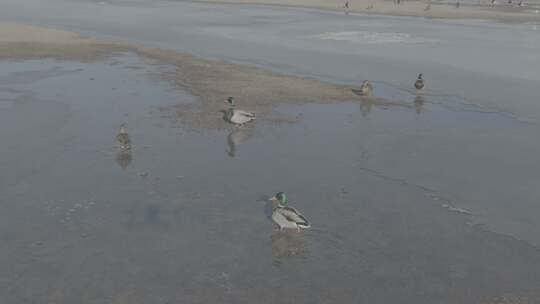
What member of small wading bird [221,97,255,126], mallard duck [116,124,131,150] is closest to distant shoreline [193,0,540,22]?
small wading bird [221,97,255,126]

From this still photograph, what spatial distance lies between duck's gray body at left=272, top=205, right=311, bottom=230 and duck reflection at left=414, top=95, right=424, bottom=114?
10.3 meters

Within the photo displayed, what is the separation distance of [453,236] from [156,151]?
809cm

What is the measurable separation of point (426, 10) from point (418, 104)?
47177 millimetres

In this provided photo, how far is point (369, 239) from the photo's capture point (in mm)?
10594

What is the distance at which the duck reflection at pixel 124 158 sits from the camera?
1376cm

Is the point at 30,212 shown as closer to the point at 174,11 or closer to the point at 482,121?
the point at 482,121

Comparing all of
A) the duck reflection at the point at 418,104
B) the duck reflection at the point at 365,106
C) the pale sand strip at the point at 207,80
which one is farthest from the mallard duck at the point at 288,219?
the duck reflection at the point at 418,104

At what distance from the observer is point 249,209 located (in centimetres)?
1167

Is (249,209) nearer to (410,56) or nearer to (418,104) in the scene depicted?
(418,104)

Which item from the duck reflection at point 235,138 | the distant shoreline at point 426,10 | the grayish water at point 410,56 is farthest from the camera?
the distant shoreline at point 426,10

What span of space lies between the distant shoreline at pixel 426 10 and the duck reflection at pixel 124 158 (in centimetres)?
4909

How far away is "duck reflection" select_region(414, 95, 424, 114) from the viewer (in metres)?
19.6

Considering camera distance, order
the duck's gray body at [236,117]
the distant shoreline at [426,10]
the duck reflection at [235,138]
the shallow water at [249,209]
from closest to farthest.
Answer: the shallow water at [249,209], the duck reflection at [235,138], the duck's gray body at [236,117], the distant shoreline at [426,10]

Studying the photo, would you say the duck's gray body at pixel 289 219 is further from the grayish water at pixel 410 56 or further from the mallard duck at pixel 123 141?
the mallard duck at pixel 123 141
